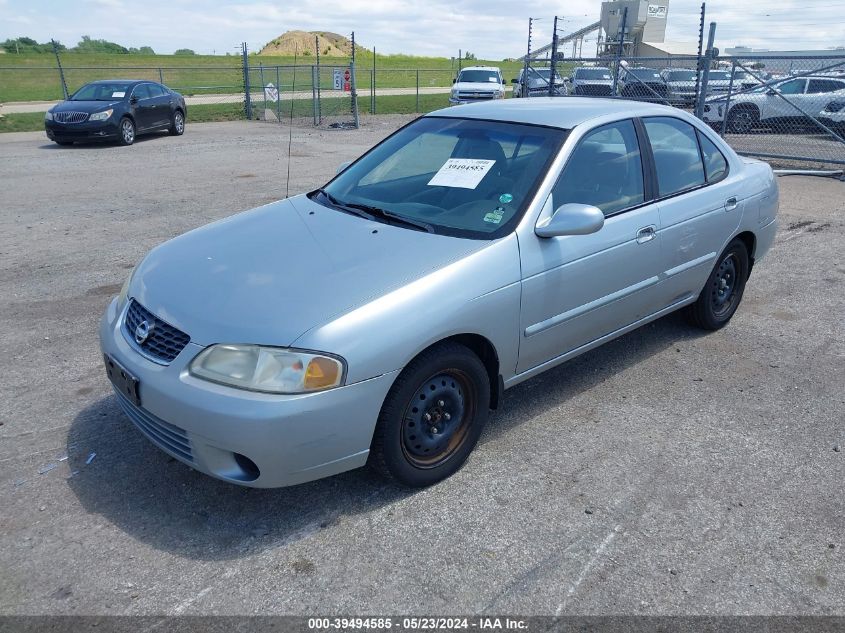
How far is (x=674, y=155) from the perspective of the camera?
4.52 m

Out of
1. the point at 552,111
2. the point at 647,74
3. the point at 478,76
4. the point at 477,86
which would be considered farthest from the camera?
the point at 478,76

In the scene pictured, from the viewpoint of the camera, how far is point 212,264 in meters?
3.43

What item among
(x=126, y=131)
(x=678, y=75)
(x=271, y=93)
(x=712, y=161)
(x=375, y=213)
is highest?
(x=678, y=75)

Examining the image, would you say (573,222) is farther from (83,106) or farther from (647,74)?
(647,74)

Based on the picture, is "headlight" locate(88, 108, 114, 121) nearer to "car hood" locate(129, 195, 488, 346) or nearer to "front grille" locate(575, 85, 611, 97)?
"front grille" locate(575, 85, 611, 97)

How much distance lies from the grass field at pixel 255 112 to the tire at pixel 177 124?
3.51m

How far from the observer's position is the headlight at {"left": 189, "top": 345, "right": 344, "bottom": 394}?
108 inches

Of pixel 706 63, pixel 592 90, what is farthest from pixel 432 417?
pixel 592 90

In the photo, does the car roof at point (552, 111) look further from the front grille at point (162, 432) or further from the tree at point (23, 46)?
the tree at point (23, 46)

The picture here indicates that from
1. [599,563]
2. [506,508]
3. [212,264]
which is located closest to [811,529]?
[599,563]

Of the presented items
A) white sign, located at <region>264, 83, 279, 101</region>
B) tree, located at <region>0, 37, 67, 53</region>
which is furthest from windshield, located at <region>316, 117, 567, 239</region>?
tree, located at <region>0, 37, 67, 53</region>

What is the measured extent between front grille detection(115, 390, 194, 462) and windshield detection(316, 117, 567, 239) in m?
1.54

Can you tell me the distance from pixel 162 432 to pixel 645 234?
110 inches

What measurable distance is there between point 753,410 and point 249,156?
12283mm
